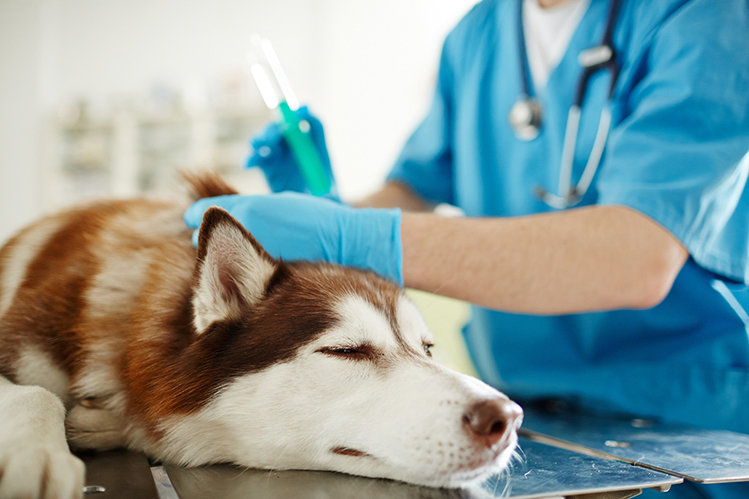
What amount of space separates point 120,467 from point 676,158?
3.49 feet

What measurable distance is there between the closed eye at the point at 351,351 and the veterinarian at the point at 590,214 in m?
0.21

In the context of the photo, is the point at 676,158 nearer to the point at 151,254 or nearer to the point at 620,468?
the point at 620,468

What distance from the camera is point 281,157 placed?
1.46 metres

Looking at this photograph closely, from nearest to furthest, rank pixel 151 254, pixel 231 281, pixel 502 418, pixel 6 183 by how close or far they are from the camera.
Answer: pixel 502 418, pixel 231 281, pixel 151 254, pixel 6 183

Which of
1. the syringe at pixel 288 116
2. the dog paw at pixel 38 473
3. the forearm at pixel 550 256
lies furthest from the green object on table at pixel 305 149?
the dog paw at pixel 38 473

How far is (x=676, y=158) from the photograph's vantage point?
3.44ft

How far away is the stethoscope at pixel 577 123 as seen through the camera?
127 centimetres

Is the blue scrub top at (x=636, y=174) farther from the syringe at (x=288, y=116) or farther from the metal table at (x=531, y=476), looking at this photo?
the syringe at (x=288, y=116)

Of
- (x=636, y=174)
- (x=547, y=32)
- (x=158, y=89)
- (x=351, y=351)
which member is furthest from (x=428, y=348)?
(x=158, y=89)

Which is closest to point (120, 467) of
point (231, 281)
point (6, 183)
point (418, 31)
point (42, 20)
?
point (231, 281)

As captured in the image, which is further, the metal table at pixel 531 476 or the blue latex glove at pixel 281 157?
the blue latex glove at pixel 281 157

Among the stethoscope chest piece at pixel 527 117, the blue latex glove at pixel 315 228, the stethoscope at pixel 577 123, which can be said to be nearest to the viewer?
the blue latex glove at pixel 315 228

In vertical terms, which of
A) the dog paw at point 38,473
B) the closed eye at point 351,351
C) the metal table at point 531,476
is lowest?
the metal table at point 531,476

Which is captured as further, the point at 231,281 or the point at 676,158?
the point at 676,158
